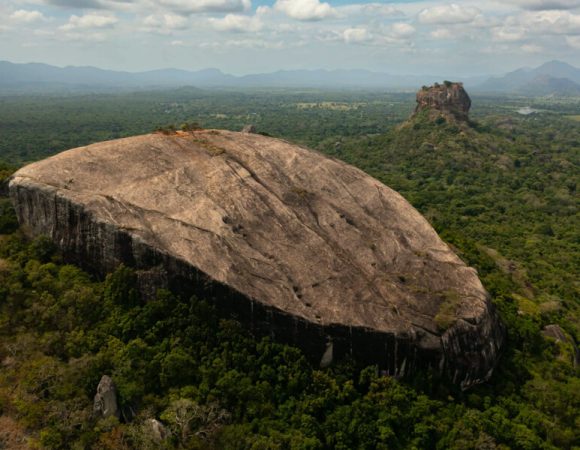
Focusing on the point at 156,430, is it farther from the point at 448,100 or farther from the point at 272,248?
the point at 448,100

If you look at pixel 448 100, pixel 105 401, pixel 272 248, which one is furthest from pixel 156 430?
pixel 448 100

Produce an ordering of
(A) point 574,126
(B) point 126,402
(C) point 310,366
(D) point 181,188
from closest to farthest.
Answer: (B) point 126,402 < (C) point 310,366 < (D) point 181,188 < (A) point 574,126

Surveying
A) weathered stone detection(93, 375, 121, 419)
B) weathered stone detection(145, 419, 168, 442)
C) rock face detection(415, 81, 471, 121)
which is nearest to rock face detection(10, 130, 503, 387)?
weathered stone detection(93, 375, 121, 419)

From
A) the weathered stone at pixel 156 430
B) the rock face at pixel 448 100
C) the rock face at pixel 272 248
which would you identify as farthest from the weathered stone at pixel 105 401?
the rock face at pixel 448 100

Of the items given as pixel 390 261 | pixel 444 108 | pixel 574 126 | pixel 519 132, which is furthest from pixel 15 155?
pixel 574 126

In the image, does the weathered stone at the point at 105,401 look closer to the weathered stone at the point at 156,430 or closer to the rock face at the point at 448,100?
the weathered stone at the point at 156,430

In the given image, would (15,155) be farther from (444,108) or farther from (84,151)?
(444,108)

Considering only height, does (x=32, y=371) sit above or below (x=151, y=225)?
below
